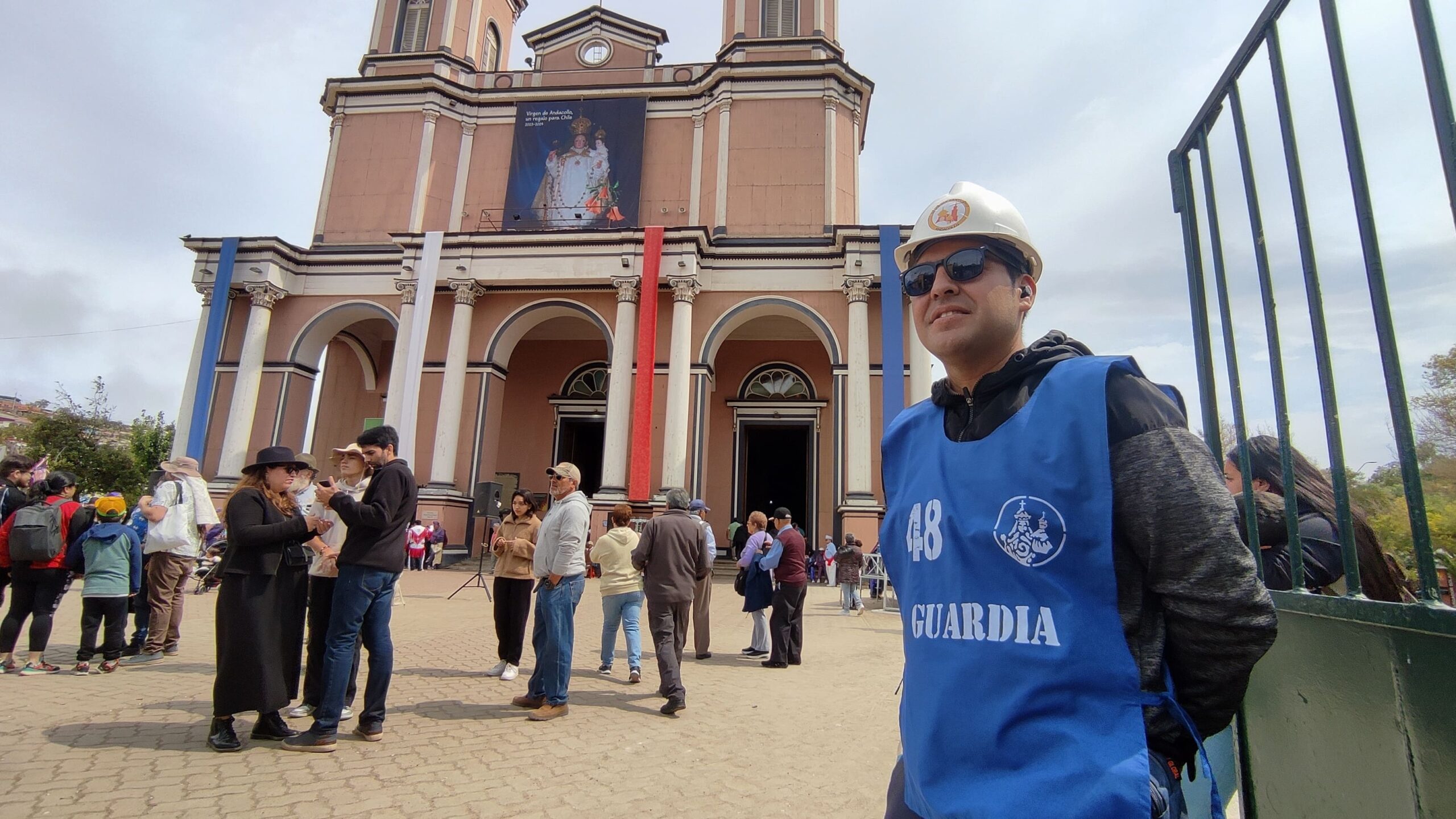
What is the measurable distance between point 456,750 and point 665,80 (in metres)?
21.4

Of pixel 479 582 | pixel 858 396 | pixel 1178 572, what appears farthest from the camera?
pixel 858 396

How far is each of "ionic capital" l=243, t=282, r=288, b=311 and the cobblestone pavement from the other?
14286 millimetres

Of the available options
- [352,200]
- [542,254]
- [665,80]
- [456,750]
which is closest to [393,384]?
[542,254]

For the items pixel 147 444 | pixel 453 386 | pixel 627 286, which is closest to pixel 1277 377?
pixel 627 286

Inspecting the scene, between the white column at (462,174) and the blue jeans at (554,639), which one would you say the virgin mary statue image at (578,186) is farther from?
the blue jeans at (554,639)

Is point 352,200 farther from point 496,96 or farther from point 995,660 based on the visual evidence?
point 995,660

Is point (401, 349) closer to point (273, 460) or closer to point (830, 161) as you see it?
point (830, 161)

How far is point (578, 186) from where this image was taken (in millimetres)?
20438

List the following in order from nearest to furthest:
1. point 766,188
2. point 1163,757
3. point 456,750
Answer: point 1163,757 < point 456,750 < point 766,188

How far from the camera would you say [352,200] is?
68.9 feet

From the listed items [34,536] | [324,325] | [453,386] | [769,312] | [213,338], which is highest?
[769,312]

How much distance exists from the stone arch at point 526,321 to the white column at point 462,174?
407 cm

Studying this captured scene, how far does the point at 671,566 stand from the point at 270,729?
2.89 meters

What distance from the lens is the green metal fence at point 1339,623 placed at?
1.26 m
